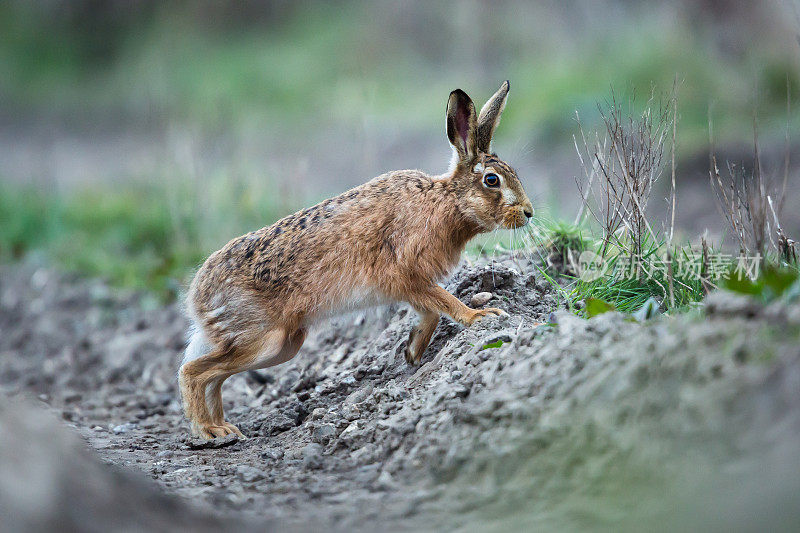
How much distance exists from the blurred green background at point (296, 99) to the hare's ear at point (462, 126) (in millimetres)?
858

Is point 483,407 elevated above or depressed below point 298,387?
below

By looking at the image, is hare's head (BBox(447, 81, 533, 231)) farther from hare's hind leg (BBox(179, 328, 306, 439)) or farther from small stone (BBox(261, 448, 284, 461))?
small stone (BBox(261, 448, 284, 461))

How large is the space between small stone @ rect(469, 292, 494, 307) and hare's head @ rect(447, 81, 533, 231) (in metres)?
0.42

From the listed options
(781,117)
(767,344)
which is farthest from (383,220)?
(781,117)

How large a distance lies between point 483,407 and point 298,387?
2.43 meters

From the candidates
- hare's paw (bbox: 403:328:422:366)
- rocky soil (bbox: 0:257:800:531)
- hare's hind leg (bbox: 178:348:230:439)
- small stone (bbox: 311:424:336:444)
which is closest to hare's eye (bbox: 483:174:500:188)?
rocky soil (bbox: 0:257:800:531)

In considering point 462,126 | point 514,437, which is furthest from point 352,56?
point 514,437

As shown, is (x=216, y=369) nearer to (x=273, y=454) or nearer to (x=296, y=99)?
(x=273, y=454)

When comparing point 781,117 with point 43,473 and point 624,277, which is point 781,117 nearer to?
point 624,277

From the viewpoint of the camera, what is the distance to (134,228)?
30.7ft

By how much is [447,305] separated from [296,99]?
12.8 meters

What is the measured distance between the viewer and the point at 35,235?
966cm

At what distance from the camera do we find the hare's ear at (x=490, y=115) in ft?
16.4

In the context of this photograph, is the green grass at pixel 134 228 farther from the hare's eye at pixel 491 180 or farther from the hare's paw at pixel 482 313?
the hare's paw at pixel 482 313
